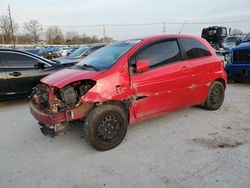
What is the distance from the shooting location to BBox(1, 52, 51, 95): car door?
6.25 metres

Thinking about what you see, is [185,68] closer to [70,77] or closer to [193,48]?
[193,48]

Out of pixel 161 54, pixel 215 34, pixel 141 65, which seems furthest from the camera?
pixel 215 34

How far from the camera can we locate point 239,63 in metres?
7.86

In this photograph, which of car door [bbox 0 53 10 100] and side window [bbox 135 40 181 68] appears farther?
car door [bbox 0 53 10 100]

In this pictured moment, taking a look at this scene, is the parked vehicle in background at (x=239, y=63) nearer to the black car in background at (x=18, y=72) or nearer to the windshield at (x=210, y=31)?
the black car in background at (x=18, y=72)

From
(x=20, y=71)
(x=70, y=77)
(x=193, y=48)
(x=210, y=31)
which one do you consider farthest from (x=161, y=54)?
(x=210, y=31)

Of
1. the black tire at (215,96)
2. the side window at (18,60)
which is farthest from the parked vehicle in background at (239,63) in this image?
the side window at (18,60)

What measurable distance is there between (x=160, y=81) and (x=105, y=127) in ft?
4.24

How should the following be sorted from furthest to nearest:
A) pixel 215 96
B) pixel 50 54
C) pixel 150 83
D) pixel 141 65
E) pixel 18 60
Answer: pixel 50 54
pixel 18 60
pixel 215 96
pixel 150 83
pixel 141 65

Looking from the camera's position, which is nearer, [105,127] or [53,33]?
[105,127]

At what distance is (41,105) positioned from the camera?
396 cm

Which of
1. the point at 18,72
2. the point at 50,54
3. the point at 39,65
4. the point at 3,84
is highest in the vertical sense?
the point at 50,54

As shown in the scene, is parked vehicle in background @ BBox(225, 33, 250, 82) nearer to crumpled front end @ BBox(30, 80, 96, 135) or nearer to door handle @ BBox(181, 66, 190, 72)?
door handle @ BBox(181, 66, 190, 72)

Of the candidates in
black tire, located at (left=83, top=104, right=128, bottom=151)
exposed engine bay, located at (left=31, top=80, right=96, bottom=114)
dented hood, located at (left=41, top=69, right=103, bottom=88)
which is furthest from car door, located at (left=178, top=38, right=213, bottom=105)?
exposed engine bay, located at (left=31, top=80, right=96, bottom=114)
